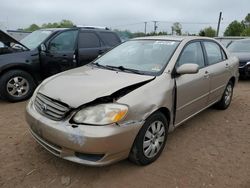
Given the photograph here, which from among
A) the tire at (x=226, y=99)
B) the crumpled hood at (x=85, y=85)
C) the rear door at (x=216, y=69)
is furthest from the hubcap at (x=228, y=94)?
the crumpled hood at (x=85, y=85)

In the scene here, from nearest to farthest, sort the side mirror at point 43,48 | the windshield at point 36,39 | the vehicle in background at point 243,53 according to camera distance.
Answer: the side mirror at point 43,48 → the windshield at point 36,39 → the vehicle in background at point 243,53

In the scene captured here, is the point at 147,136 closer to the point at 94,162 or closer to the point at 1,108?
the point at 94,162

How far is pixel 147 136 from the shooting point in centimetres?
317

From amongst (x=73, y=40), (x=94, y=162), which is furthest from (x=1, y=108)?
(x=94, y=162)

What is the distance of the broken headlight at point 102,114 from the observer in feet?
9.03

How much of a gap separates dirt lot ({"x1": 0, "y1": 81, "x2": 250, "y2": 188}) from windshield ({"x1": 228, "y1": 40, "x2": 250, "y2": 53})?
6272mm

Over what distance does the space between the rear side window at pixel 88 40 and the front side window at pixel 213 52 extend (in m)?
3.29

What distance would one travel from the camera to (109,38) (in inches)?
301

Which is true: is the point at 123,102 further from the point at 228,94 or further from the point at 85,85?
the point at 228,94

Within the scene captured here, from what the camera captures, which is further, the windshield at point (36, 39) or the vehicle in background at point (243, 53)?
the vehicle in background at point (243, 53)

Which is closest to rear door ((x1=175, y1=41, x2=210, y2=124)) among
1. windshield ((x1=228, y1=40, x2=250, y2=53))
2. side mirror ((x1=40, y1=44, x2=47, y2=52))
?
side mirror ((x1=40, y1=44, x2=47, y2=52))

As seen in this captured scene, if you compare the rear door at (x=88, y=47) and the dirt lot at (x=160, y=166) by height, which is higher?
the rear door at (x=88, y=47)

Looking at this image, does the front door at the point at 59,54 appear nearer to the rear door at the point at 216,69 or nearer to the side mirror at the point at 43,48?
the side mirror at the point at 43,48

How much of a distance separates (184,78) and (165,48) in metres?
0.55
